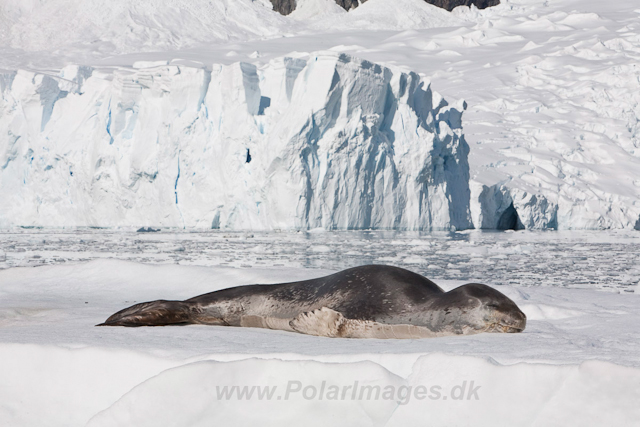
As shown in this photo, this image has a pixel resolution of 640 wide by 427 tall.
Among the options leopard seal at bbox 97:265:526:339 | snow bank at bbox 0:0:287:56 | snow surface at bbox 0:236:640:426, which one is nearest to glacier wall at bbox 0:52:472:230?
leopard seal at bbox 97:265:526:339

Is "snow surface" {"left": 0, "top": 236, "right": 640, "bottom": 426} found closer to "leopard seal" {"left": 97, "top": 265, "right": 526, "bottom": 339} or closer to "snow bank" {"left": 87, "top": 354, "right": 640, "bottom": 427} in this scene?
"snow bank" {"left": 87, "top": 354, "right": 640, "bottom": 427}

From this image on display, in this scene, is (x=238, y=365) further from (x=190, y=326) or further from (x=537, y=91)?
(x=537, y=91)

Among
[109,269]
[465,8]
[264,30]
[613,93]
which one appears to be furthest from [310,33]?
[109,269]

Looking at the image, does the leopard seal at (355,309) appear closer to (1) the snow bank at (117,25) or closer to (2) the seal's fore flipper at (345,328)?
(2) the seal's fore flipper at (345,328)

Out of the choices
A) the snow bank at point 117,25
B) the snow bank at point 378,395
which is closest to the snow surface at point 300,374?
the snow bank at point 378,395

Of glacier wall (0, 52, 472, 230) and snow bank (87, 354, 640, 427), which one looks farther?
glacier wall (0, 52, 472, 230)

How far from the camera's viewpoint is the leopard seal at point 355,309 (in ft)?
7.62

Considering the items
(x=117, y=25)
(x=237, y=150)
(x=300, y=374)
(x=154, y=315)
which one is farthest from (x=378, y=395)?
(x=117, y=25)

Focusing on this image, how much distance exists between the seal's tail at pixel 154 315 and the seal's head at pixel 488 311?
1.15 metres

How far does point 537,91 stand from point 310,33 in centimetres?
2037

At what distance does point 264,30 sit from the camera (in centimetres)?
4838

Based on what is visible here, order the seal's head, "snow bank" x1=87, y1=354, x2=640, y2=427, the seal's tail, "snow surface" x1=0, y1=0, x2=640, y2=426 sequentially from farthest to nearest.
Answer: the seal's tail, the seal's head, "snow surface" x1=0, y1=0, x2=640, y2=426, "snow bank" x1=87, y1=354, x2=640, y2=427

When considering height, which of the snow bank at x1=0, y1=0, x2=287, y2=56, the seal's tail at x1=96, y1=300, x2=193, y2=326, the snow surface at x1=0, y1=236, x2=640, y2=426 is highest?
the snow bank at x1=0, y1=0, x2=287, y2=56

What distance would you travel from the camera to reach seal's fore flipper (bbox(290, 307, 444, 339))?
2.35 m
